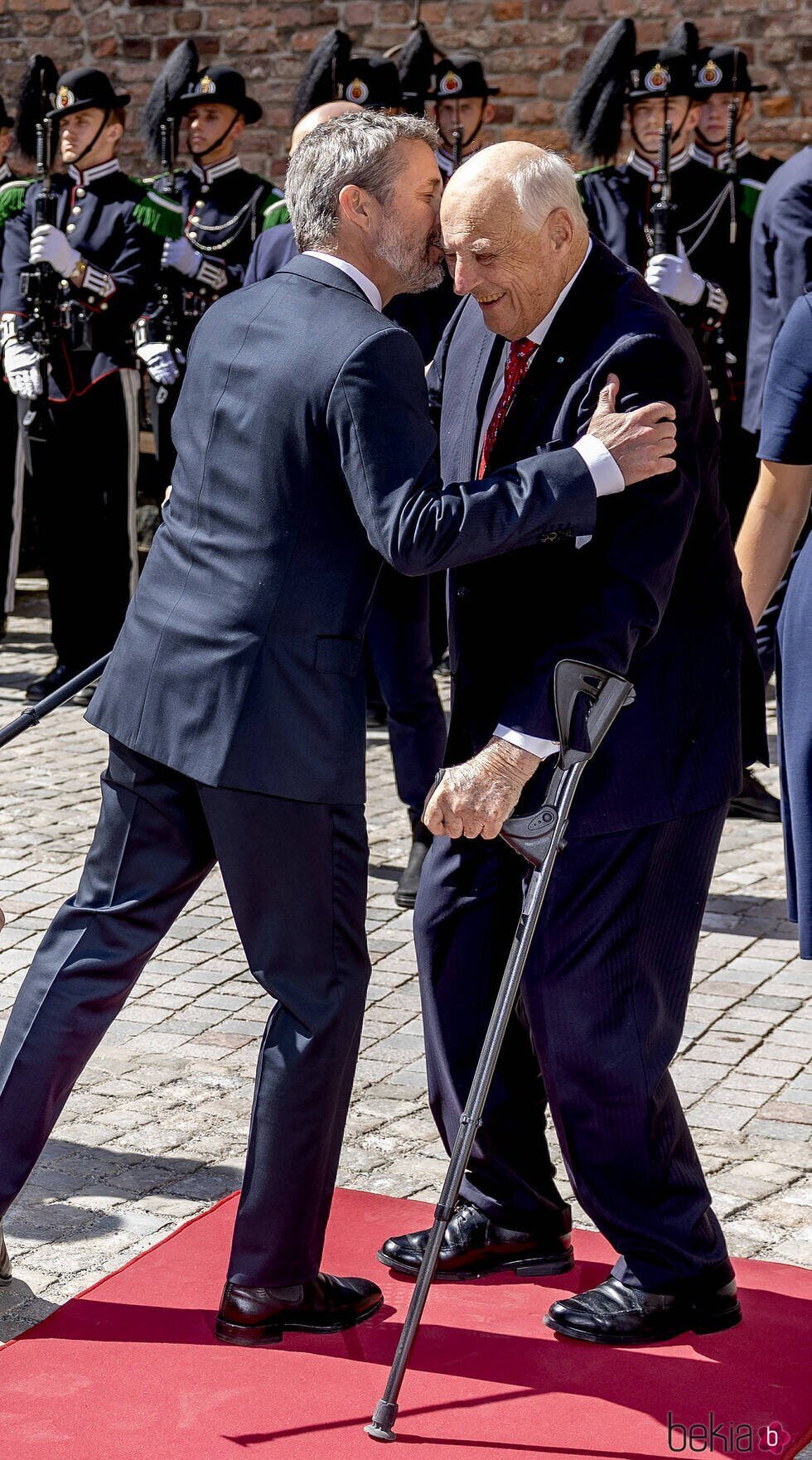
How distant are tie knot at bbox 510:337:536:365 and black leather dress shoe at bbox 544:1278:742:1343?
1.44 m

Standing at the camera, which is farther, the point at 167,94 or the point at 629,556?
the point at 167,94

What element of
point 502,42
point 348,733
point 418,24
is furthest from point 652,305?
point 502,42

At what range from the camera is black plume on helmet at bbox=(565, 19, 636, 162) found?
901 cm

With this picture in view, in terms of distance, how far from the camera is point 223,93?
8.96 meters

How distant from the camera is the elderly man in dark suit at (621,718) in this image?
298cm

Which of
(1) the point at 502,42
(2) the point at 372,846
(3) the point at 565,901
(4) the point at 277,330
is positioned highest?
(1) the point at 502,42

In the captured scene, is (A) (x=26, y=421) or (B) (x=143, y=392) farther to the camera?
(B) (x=143, y=392)

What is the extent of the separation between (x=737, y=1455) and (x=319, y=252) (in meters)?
1.85

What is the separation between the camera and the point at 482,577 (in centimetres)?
315

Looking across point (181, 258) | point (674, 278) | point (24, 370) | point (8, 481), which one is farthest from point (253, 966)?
point (8, 481)

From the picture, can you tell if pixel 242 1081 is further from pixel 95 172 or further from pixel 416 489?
pixel 95 172

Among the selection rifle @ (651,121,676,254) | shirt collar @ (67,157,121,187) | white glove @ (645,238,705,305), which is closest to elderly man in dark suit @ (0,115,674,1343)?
white glove @ (645,238,705,305)

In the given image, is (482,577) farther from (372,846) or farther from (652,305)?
(372,846)

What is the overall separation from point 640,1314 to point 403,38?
9373 mm
